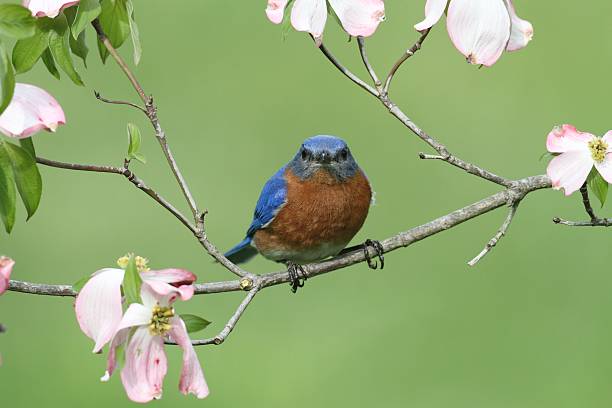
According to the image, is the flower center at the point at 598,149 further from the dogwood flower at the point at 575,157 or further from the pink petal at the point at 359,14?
the pink petal at the point at 359,14

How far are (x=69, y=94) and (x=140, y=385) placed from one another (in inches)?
267

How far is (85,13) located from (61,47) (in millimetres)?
96

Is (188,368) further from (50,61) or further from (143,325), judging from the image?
(50,61)

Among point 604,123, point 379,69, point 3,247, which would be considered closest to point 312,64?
point 379,69

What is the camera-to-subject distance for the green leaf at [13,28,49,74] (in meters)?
1.75

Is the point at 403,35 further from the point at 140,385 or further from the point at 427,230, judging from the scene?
the point at 140,385

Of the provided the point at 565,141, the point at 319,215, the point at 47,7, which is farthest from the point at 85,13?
the point at 319,215

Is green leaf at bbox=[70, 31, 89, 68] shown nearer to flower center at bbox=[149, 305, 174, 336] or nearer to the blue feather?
flower center at bbox=[149, 305, 174, 336]

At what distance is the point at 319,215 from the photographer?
10.0 ft

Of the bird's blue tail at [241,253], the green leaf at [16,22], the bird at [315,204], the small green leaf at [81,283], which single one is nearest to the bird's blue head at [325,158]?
the bird at [315,204]

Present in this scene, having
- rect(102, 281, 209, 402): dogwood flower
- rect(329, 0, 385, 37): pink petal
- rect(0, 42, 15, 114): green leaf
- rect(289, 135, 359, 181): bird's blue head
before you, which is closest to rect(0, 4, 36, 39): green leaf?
rect(0, 42, 15, 114): green leaf

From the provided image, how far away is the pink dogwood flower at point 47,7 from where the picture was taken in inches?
66.4

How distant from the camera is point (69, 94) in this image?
7.91 meters

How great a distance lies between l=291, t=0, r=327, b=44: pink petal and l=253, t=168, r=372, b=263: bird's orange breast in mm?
1313
